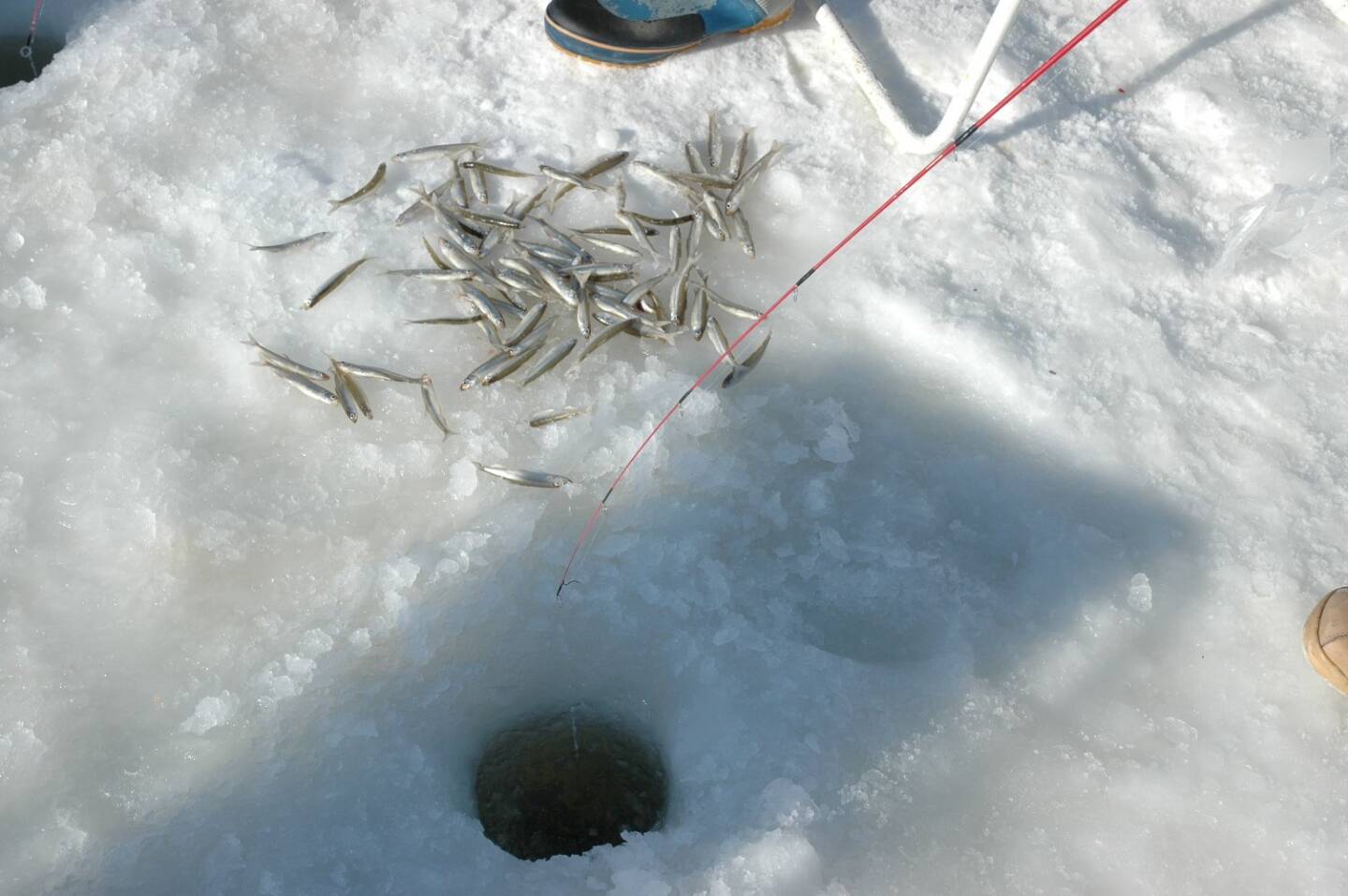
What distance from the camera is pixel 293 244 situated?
11.5 feet

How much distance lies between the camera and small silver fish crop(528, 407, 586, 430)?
3.21 metres

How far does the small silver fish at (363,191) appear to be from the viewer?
3.63 m

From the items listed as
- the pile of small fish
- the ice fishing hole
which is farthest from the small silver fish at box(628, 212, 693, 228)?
the ice fishing hole

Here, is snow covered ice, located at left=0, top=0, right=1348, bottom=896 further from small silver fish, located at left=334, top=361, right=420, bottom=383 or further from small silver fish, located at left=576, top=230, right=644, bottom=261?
small silver fish, located at left=576, top=230, right=644, bottom=261

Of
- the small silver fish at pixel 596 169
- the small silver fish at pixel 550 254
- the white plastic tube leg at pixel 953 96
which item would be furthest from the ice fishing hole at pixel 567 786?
the white plastic tube leg at pixel 953 96

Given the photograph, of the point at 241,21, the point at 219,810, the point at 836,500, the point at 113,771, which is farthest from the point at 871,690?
the point at 241,21

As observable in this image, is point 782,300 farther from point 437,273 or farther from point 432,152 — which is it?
point 432,152

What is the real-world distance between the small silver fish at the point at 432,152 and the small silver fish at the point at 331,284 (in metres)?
0.50

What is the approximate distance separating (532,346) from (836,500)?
43.6 inches

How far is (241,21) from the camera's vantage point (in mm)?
4086

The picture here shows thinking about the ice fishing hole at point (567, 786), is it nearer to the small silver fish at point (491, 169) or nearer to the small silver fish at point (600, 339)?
the small silver fish at point (600, 339)

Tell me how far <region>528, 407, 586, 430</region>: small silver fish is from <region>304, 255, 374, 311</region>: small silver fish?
0.86 metres

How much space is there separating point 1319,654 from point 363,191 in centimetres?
337

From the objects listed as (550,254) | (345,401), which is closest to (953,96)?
(550,254)
